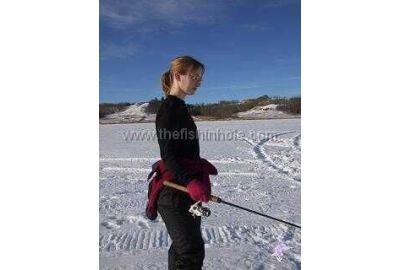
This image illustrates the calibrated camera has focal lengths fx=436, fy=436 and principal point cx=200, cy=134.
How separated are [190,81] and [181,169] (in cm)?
27

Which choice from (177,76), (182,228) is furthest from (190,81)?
(182,228)

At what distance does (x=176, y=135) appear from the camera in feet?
4.02

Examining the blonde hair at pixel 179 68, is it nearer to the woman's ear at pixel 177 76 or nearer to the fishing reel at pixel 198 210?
the woman's ear at pixel 177 76

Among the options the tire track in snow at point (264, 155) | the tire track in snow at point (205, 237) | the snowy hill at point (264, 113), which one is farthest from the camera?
the tire track in snow at point (264, 155)

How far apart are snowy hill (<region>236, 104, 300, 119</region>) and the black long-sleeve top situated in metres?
0.42

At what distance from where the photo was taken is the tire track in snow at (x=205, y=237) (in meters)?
1.73

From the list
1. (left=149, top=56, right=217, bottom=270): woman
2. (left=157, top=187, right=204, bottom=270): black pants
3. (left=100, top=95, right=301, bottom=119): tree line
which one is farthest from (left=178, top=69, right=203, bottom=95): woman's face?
(left=157, top=187, right=204, bottom=270): black pants

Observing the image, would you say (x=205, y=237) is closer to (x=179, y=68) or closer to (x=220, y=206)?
(x=220, y=206)

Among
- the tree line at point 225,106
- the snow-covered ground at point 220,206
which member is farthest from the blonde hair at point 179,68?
the snow-covered ground at point 220,206

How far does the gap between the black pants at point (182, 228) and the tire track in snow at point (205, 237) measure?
0.51 metres

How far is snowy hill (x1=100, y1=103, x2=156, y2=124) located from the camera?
154 cm
